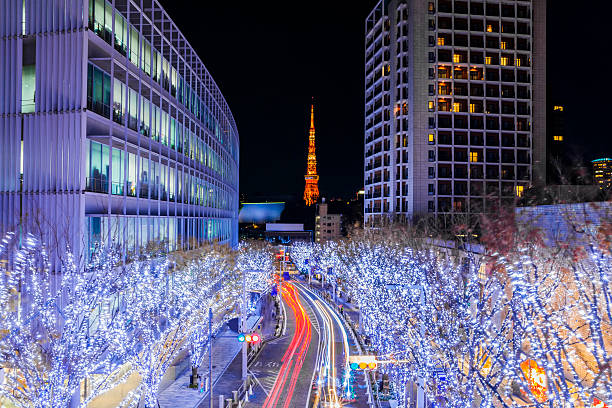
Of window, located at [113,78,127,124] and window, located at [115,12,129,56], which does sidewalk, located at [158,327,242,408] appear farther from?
window, located at [115,12,129,56]

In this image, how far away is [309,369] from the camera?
2538 centimetres

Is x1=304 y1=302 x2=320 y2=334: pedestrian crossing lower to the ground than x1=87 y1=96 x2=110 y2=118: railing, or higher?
lower

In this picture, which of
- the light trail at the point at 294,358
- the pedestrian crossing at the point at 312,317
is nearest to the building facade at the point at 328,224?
the pedestrian crossing at the point at 312,317

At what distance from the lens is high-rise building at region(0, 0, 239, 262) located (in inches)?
699

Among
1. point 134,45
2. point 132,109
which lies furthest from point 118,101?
point 134,45

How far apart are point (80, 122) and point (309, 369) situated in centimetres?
1715

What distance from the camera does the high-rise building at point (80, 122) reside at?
58.2 feet

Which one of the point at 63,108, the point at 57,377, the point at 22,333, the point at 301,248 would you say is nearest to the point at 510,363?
the point at 57,377

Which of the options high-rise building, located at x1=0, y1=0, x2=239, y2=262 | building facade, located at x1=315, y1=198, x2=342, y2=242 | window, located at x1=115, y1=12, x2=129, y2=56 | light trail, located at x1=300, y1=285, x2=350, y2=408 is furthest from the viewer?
building facade, located at x1=315, y1=198, x2=342, y2=242

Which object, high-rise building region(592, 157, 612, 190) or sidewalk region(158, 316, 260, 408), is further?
high-rise building region(592, 157, 612, 190)

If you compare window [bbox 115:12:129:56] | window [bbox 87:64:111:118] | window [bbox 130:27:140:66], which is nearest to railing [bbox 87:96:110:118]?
window [bbox 87:64:111:118]

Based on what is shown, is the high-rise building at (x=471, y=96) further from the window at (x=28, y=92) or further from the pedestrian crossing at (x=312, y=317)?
the window at (x=28, y=92)

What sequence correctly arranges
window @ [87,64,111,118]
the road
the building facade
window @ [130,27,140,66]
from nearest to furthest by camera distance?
1. window @ [87,64,111,118]
2. the road
3. window @ [130,27,140,66]
4. the building facade

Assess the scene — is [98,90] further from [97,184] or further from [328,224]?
[328,224]
